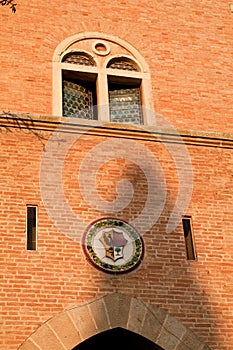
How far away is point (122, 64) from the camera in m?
12.9

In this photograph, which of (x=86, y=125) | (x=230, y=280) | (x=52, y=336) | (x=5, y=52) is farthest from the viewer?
(x=5, y=52)

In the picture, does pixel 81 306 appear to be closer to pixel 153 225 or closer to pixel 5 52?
pixel 153 225

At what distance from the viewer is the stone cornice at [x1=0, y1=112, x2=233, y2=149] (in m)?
11.2

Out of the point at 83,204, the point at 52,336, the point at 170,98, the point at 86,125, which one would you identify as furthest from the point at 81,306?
the point at 170,98

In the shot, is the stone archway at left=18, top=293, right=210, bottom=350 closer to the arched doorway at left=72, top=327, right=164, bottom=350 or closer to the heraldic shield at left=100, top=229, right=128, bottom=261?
the arched doorway at left=72, top=327, right=164, bottom=350

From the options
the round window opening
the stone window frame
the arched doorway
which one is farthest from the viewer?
the round window opening

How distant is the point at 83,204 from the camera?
1069 centimetres

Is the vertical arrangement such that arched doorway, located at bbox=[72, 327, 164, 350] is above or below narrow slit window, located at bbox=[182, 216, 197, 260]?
below

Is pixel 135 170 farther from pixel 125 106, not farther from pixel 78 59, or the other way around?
pixel 78 59

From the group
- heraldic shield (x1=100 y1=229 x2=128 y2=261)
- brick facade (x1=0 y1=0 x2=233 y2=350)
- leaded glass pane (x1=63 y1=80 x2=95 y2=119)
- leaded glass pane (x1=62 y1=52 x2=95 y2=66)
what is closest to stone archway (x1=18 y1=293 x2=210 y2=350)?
brick facade (x1=0 y1=0 x2=233 y2=350)

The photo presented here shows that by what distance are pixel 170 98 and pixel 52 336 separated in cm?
503

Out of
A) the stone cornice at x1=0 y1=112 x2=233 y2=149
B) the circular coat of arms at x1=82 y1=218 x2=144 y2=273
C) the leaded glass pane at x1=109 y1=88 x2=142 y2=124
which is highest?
the leaded glass pane at x1=109 y1=88 x2=142 y2=124

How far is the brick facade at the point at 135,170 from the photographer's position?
9867 mm

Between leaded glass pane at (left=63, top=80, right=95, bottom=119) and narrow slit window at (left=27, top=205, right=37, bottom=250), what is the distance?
2187mm
